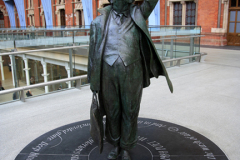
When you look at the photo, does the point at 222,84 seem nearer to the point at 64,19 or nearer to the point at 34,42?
the point at 34,42

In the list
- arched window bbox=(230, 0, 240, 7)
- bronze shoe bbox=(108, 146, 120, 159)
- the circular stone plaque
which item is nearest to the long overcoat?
bronze shoe bbox=(108, 146, 120, 159)

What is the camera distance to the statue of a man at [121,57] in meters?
2.26

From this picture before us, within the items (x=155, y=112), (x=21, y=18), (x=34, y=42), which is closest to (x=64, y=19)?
(x=21, y=18)

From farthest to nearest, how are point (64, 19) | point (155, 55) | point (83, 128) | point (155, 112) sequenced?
point (64, 19), point (155, 112), point (83, 128), point (155, 55)

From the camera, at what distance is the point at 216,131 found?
3.37 m

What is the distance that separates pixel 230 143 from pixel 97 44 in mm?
1971

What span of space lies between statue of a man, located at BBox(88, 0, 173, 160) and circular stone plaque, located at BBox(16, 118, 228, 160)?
0.43 metres

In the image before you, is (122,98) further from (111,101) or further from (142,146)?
(142,146)

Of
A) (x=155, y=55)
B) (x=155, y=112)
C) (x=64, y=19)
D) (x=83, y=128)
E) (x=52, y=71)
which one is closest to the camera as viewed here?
(x=155, y=55)

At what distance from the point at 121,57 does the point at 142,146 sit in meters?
1.14

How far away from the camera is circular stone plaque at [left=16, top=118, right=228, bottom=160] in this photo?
2639mm

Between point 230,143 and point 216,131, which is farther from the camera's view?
point 216,131

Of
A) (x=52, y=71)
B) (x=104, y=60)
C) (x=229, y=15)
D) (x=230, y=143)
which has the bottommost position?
(x=230, y=143)

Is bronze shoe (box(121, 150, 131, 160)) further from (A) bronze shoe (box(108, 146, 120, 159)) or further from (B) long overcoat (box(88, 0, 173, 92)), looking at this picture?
(B) long overcoat (box(88, 0, 173, 92))
